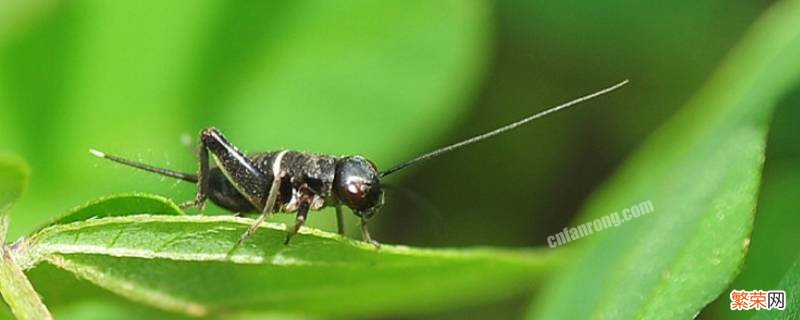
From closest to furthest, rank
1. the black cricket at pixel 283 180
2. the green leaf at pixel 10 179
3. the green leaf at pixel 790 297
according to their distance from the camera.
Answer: the green leaf at pixel 10 179 < the green leaf at pixel 790 297 < the black cricket at pixel 283 180

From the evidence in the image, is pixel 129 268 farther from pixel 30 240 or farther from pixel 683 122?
pixel 683 122

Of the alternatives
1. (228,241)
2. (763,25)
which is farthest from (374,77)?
(228,241)

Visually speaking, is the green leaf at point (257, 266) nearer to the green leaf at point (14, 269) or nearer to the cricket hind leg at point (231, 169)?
the green leaf at point (14, 269)

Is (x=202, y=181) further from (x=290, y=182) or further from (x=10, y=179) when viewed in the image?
(x=10, y=179)

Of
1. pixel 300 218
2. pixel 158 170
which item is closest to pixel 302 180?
pixel 158 170

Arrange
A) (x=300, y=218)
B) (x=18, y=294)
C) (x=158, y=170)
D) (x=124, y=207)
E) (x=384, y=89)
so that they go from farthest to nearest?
(x=384, y=89) → (x=158, y=170) → (x=300, y=218) → (x=124, y=207) → (x=18, y=294)

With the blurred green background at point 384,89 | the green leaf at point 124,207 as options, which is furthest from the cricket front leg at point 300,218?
the blurred green background at point 384,89

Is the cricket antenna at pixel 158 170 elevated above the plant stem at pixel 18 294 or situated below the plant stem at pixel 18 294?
above
